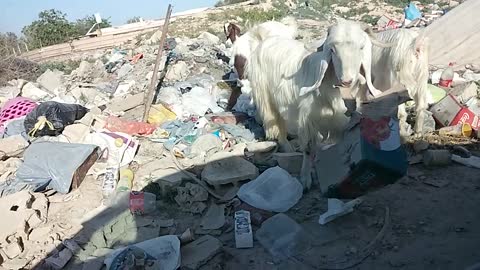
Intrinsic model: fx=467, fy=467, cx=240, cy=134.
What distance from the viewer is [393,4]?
15.2 meters

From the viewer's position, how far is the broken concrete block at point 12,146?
5.21 meters

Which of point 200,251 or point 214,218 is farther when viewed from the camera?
point 214,218

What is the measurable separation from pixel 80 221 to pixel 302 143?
2.00 m

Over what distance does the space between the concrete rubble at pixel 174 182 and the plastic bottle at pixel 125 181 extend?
0.06 ft

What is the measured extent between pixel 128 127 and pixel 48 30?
614 inches

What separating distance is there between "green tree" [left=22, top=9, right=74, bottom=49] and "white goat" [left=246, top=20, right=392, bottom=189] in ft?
52.3

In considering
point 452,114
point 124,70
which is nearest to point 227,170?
point 452,114

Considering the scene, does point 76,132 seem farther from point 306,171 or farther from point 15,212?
point 306,171

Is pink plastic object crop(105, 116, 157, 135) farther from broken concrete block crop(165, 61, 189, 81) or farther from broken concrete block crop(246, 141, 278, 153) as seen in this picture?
broken concrete block crop(165, 61, 189, 81)

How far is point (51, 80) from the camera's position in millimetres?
8930

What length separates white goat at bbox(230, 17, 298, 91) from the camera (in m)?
5.17

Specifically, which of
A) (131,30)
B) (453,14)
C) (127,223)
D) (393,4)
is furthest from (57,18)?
(127,223)

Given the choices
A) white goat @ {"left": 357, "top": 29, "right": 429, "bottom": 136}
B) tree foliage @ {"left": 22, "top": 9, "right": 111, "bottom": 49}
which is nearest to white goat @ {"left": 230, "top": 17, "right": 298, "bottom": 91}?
white goat @ {"left": 357, "top": 29, "right": 429, "bottom": 136}

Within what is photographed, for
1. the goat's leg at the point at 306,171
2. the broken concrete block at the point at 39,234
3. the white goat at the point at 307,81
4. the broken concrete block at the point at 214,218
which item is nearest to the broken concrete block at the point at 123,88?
the white goat at the point at 307,81
